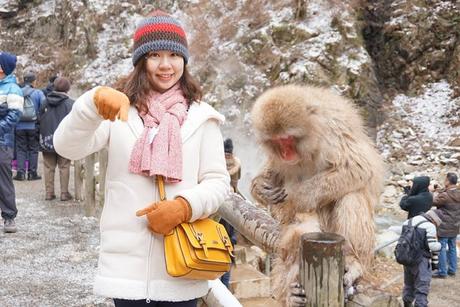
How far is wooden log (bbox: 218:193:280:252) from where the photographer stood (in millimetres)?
2104

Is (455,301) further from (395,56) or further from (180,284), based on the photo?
(395,56)

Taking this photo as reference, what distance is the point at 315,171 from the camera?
77.8 inches

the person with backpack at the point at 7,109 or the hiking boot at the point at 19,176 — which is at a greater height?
the person with backpack at the point at 7,109

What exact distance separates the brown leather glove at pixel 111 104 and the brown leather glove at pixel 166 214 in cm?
27

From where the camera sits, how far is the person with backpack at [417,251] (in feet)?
14.4

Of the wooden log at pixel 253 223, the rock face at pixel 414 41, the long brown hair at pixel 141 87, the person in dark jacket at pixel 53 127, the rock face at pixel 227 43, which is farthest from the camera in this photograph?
the rock face at pixel 414 41

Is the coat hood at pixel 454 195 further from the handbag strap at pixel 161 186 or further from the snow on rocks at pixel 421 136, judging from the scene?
the handbag strap at pixel 161 186

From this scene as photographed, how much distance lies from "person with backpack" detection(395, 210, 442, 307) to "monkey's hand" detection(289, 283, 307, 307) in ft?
10.4

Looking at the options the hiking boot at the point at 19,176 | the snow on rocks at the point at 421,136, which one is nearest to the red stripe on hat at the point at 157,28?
the hiking boot at the point at 19,176

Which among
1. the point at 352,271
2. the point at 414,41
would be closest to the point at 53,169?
the point at 352,271

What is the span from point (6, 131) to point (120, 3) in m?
9.46

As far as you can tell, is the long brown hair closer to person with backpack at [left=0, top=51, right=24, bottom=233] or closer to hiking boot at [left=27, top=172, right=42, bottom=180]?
person with backpack at [left=0, top=51, right=24, bottom=233]

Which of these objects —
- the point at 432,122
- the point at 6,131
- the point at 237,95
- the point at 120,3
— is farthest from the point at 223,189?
the point at 120,3

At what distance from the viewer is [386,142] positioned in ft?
34.4
